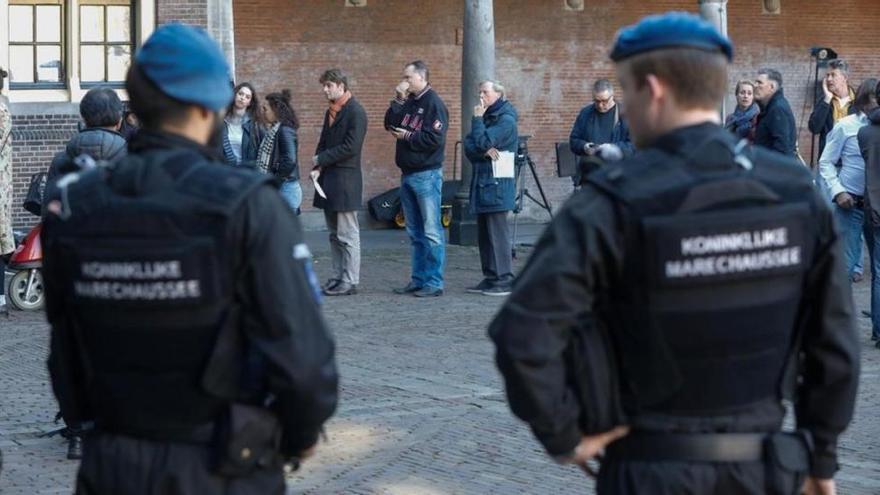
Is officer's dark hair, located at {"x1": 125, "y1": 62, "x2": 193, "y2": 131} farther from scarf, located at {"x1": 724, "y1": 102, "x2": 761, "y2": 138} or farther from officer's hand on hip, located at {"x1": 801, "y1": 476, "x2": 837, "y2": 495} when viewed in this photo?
scarf, located at {"x1": 724, "y1": 102, "x2": 761, "y2": 138}

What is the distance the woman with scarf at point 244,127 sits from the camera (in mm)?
12375

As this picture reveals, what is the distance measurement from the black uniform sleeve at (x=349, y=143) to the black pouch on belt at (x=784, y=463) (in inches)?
368

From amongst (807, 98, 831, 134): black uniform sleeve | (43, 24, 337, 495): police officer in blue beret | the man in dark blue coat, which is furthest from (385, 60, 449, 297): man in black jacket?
(43, 24, 337, 495): police officer in blue beret

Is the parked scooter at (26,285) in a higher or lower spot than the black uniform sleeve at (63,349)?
lower

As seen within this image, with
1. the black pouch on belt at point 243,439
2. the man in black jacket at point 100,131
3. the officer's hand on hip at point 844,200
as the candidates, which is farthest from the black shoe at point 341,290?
the black pouch on belt at point 243,439

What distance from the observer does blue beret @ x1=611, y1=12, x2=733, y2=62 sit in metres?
3.41

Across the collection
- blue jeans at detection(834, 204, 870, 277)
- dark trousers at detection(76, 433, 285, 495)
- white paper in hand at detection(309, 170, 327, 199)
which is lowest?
dark trousers at detection(76, 433, 285, 495)

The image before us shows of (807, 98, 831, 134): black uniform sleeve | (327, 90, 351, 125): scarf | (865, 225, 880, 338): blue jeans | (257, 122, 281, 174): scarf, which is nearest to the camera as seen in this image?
(865, 225, 880, 338): blue jeans

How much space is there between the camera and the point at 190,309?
11.1ft

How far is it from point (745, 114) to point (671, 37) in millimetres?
10249

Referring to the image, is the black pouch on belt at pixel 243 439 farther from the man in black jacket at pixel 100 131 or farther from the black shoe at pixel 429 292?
the black shoe at pixel 429 292

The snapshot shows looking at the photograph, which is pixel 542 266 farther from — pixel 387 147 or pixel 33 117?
pixel 387 147

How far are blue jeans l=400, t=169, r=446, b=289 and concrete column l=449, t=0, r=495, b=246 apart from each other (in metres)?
4.21

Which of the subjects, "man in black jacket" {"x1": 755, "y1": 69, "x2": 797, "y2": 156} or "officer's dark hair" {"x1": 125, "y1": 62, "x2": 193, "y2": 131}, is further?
"man in black jacket" {"x1": 755, "y1": 69, "x2": 797, "y2": 156}
